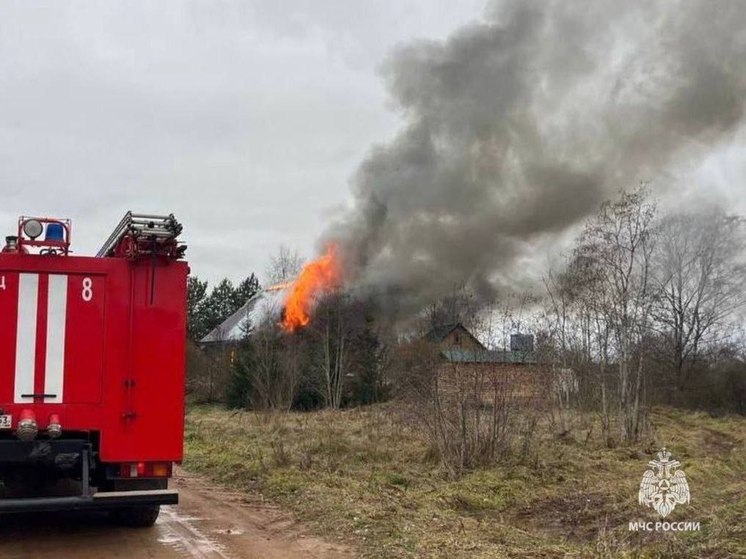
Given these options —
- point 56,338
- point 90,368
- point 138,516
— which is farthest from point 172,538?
point 56,338

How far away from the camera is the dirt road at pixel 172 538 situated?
21.6 feet

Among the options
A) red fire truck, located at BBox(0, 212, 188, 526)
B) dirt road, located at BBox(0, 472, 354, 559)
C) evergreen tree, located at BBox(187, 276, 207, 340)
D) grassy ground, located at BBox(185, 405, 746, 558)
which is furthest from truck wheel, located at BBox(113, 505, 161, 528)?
evergreen tree, located at BBox(187, 276, 207, 340)

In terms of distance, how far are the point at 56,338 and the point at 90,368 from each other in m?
0.42

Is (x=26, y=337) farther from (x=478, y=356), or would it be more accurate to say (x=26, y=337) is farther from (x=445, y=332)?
(x=445, y=332)

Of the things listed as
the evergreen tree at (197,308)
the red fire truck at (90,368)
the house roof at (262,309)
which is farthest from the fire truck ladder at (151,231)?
the evergreen tree at (197,308)

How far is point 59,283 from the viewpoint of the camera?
6.42m

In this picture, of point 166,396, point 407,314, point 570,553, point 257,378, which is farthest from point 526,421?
point 257,378

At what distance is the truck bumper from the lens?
19.8 feet

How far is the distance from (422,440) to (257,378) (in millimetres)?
14616

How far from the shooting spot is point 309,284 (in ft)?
82.4

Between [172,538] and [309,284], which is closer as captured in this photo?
[172,538]

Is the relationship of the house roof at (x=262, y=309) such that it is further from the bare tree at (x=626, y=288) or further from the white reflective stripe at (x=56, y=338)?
the white reflective stripe at (x=56, y=338)

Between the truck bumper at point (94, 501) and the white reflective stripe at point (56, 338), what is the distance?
2.93 feet

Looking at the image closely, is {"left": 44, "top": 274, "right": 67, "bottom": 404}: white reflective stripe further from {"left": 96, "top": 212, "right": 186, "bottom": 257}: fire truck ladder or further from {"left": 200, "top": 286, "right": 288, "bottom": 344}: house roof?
{"left": 200, "top": 286, "right": 288, "bottom": 344}: house roof
